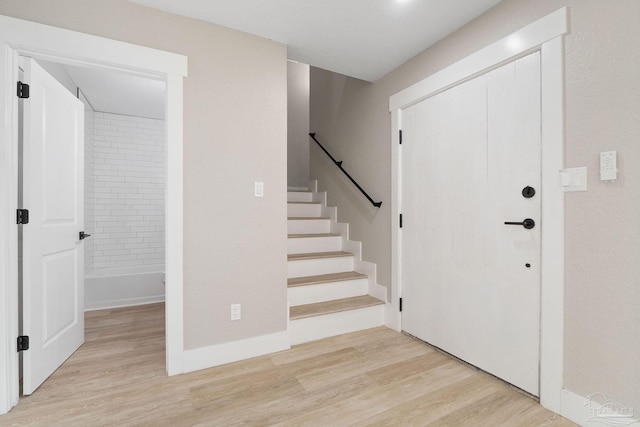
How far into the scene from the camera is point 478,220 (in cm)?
207

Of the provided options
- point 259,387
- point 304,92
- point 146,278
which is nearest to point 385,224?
point 259,387

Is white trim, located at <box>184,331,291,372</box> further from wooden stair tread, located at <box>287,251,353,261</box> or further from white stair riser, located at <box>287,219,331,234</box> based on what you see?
white stair riser, located at <box>287,219,331,234</box>

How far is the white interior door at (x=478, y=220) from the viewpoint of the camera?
5.84 feet

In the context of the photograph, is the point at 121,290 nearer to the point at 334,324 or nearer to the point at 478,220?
the point at 334,324

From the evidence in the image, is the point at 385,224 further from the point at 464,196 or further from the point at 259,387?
the point at 259,387

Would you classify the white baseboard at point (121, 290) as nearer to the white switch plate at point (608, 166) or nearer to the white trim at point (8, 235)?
the white trim at point (8, 235)

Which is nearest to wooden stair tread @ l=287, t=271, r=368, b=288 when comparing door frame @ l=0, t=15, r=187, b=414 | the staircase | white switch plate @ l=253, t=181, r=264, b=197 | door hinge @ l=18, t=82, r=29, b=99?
the staircase

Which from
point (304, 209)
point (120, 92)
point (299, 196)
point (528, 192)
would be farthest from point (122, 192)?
point (528, 192)

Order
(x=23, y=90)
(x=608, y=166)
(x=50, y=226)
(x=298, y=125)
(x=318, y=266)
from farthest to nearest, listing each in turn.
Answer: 1. (x=298, y=125)
2. (x=318, y=266)
3. (x=50, y=226)
4. (x=23, y=90)
5. (x=608, y=166)

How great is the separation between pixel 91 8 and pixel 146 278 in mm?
2866

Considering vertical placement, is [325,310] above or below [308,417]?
above

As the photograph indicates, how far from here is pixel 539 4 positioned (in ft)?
5.60

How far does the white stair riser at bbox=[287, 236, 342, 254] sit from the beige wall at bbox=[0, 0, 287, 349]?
82 centimetres

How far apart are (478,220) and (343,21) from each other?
1.62 m
